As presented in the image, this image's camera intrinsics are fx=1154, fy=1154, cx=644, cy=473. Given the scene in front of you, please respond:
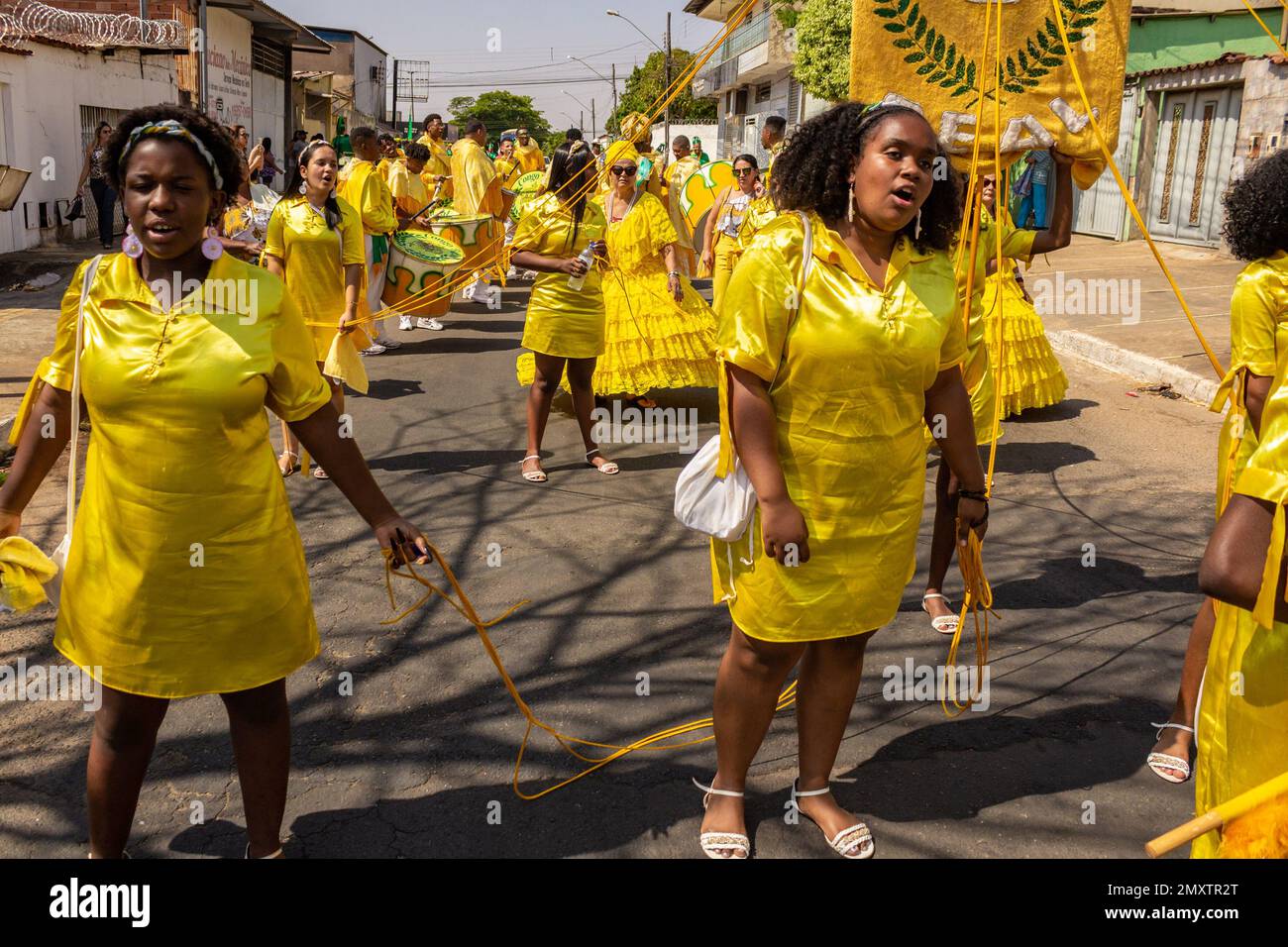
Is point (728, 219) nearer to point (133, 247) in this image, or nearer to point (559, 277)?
point (559, 277)

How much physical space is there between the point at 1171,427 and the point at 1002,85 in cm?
499

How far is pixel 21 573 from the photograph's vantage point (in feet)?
8.56

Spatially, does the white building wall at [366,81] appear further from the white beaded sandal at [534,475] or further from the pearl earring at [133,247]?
the pearl earring at [133,247]

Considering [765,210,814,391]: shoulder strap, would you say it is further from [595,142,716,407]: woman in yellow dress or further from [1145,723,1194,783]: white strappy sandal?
[595,142,716,407]: woman in yellow dress

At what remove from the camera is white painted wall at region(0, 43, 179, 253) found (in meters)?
17.1

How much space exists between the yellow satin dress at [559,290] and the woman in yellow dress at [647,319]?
1.31m

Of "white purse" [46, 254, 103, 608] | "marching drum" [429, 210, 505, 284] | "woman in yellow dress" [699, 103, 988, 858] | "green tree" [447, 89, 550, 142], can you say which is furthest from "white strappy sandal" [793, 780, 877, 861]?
"green tree" [447, 89, 550, 142]

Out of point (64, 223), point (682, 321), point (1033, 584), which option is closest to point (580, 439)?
point (682, 321)

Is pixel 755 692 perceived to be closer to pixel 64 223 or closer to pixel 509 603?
pixel 509 603

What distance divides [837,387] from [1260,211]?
1510mm

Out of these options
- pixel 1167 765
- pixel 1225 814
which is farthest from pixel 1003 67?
pixel 1225 814

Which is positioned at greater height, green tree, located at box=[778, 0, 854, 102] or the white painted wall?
green tree, located at box=[778, 0, 854, 102]

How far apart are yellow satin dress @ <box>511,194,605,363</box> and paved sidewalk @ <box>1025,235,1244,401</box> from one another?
267cm
